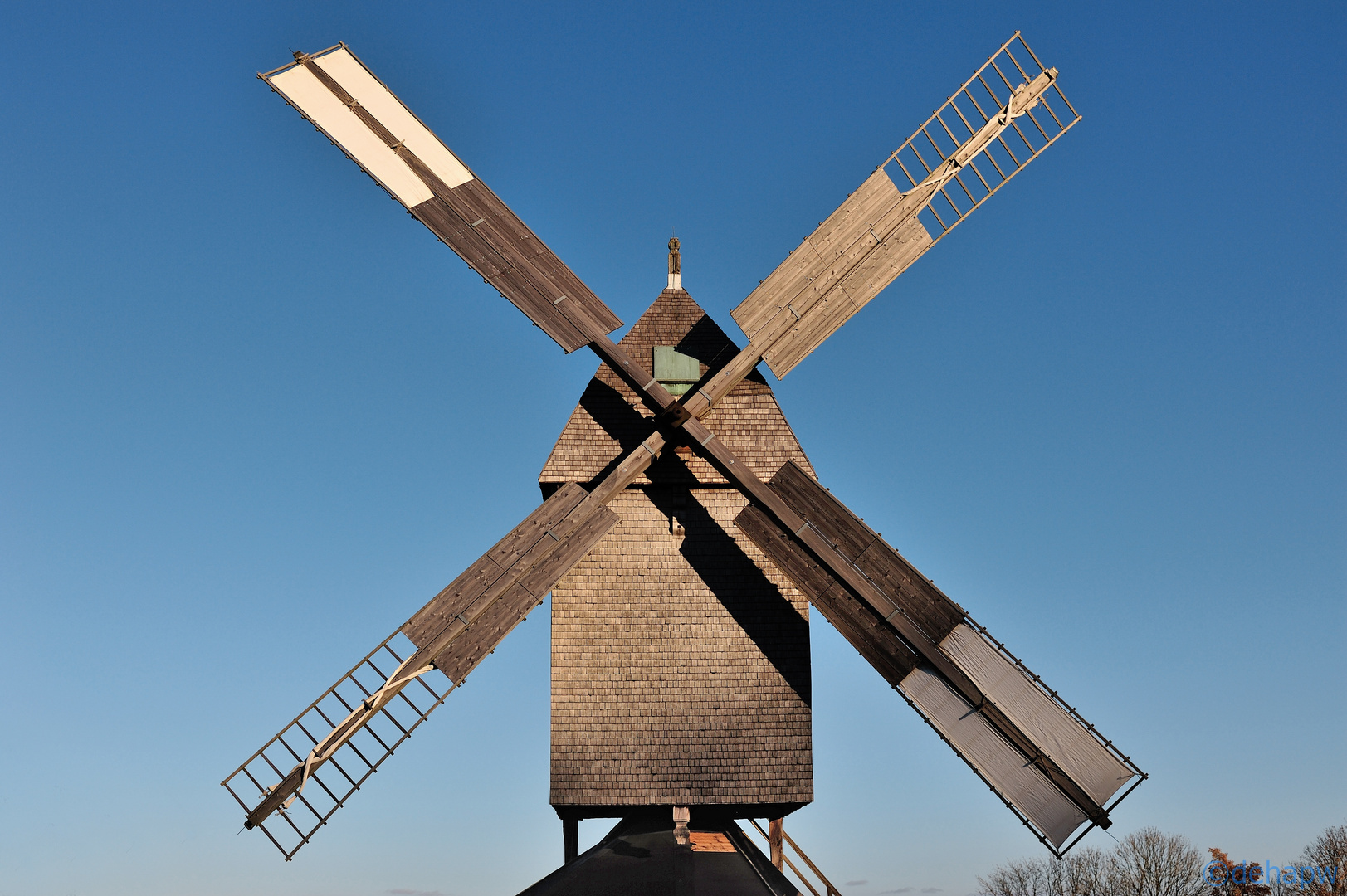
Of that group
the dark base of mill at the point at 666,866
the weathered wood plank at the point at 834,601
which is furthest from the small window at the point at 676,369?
the dark base of mill at the point at 666,866

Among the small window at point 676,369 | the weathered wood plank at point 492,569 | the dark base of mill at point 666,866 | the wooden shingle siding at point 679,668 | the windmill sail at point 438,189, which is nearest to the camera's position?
the dark base of mill at point 666,866

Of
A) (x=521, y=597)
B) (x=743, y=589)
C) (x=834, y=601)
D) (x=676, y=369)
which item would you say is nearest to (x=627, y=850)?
(x=521, y=597)

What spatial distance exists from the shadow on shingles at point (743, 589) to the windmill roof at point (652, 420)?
0.43 m

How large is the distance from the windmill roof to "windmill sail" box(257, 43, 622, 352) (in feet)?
3.06

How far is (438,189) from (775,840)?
11.2m

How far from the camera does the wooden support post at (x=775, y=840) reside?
671 inches

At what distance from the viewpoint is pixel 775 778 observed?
16.1 metres

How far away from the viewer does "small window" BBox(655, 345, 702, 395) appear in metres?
17.6

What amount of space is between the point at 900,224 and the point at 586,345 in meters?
5.20

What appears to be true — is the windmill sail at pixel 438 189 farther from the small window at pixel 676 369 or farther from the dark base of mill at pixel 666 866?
the dark base of mill at pixel 666 866

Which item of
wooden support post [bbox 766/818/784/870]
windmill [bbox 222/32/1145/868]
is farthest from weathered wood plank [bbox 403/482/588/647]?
wooden support post [bbox 766/818/784/870]

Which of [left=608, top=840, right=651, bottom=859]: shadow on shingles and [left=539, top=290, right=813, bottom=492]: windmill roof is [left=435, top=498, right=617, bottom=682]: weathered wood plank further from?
[left=608, top=840, right=651, bottom=859]: shadow on shingles

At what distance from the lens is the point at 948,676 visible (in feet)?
50.4

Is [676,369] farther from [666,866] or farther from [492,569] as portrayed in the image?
[666,866]
